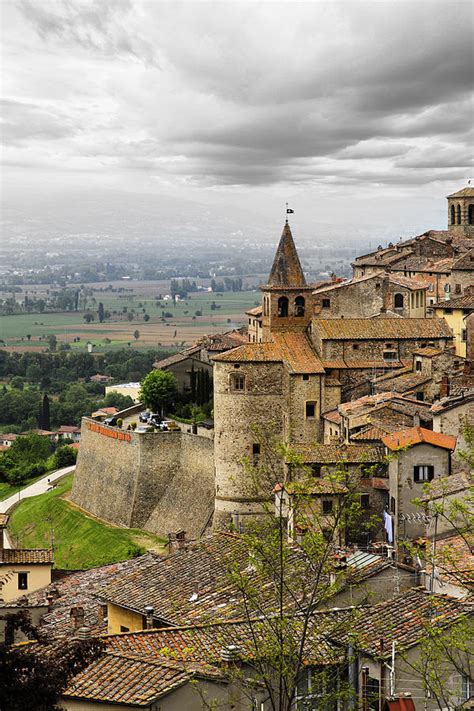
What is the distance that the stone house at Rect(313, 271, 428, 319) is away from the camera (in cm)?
5181

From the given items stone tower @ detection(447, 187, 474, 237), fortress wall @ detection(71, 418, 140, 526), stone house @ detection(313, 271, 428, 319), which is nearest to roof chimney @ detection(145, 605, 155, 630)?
fortress wall @ detection(71, 418, 140, 526)

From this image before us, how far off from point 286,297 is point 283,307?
391 mm

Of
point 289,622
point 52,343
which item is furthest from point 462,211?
point 52,343

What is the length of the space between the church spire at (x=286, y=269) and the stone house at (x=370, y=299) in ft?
23.1

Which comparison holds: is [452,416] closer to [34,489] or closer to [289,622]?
[289,622]

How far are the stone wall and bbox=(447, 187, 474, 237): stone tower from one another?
2875 centimetres

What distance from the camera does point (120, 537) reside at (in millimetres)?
46000

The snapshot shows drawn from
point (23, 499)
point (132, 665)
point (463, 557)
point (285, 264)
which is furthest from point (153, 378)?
point (132, 665)

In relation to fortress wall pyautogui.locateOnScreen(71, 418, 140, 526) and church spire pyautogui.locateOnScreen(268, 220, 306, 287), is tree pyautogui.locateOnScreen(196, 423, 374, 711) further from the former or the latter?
fortress wall pyautogui.locateOnScreen(71, 418, 140, 526)

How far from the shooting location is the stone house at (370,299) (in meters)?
51.8

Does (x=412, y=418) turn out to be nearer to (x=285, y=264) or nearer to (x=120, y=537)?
(x=285, y=264)

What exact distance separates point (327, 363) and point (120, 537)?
11134mm

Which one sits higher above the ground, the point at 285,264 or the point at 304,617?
the point at 285,264

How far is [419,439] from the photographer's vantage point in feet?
102
